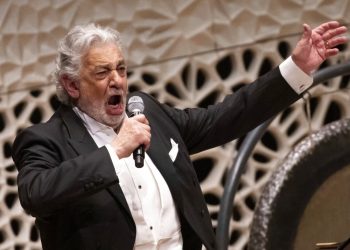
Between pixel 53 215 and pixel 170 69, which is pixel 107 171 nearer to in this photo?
pixel 53 215

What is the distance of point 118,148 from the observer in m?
1.87

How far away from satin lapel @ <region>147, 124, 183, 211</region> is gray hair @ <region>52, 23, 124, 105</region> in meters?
→ 0.23

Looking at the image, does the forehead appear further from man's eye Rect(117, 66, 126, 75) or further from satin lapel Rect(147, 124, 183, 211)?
satin lapel Rect(147, 124, 183, 211)

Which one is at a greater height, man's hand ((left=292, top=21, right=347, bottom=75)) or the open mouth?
man's hand ((left=292, top=21, right=347, bottom=75))

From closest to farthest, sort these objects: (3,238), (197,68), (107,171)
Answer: (107,171)
(3,238)
(197,68)

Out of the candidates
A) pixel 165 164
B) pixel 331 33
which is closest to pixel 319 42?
pixel 331 33

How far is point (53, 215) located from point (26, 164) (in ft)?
0.41

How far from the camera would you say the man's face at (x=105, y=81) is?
6.70 feet

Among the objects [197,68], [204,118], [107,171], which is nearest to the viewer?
[107,171]

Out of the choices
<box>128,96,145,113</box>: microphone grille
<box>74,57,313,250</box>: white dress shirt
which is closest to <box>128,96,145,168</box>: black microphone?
<box>128,96,145,113</box>: microphone grille

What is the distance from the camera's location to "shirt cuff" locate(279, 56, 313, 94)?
7.00ft

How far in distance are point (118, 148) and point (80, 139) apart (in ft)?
0.72

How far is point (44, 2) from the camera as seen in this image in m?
3.08

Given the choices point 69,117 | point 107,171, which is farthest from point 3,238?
point 107,171
